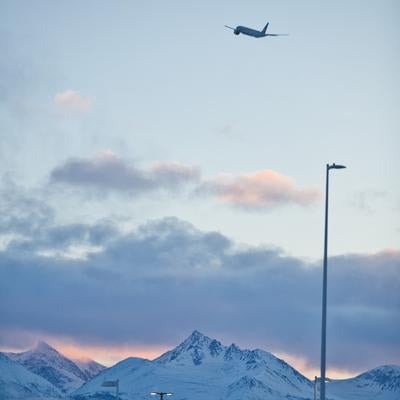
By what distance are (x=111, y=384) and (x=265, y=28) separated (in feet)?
154

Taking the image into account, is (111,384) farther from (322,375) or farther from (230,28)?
(322,375)

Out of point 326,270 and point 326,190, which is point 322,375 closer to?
point 326,270

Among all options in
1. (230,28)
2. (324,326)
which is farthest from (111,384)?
(324,326)

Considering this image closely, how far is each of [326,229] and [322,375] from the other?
34.2 feet

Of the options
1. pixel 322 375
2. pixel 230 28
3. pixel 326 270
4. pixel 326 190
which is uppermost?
pixel 230 28

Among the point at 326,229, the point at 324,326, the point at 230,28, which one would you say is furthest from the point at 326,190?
the point at 230,28

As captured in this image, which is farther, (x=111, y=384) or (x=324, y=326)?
(x=111, y=384)

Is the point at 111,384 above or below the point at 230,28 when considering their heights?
below

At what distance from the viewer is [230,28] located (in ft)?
447

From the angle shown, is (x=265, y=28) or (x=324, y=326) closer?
(x=324, y=326)

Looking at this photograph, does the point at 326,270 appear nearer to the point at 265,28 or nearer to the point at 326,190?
the point at 326,190

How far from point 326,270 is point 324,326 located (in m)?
3.99

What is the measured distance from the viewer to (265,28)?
14162 centimetres

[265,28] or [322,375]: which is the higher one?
[265,28]
